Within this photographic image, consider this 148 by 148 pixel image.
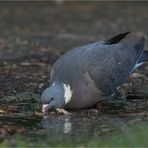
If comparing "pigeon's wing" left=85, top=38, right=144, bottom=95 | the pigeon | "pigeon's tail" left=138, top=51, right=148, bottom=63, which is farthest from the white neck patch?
"pigeon's tail" left=138, top=51, right=148, bottom=63

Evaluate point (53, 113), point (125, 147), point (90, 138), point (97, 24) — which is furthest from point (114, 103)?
point (97, 24)

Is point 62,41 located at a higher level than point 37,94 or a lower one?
higher

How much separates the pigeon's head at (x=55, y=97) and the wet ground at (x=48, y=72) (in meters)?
0.12

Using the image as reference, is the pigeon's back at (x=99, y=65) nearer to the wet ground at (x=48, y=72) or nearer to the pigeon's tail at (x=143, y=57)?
the pigeon's tail at (x=143, y=57)

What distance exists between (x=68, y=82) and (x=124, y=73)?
105 cm

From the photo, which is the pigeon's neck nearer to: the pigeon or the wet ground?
the pigeon

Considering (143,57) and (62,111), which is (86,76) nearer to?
(62,111)

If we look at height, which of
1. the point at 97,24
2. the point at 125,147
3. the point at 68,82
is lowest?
the point at 125,147

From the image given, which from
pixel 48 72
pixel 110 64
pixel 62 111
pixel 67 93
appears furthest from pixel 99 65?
pixel 48 72

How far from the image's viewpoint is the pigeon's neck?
23.1 ft

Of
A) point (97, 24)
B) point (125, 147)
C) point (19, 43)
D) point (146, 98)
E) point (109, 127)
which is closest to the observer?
point (125, 147)

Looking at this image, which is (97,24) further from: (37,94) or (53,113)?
(53,113)

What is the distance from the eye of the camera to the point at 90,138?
588 cm

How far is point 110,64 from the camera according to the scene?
7.72m
